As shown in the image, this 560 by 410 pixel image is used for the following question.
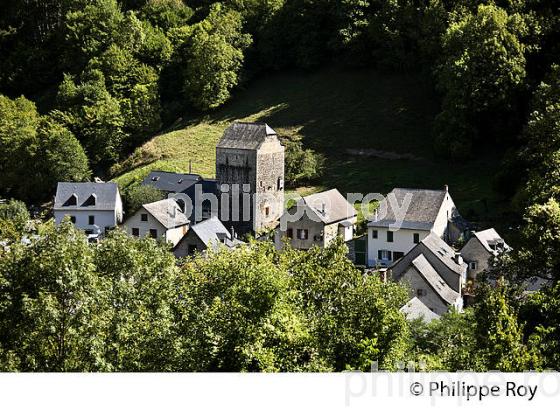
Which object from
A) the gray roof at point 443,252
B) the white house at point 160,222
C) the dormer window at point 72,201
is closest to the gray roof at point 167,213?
the white house at point 160,222

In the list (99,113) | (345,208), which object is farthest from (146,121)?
(345,208)

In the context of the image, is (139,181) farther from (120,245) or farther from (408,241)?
(120,245)

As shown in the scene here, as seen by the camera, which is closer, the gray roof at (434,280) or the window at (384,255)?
the gray roof at (434,280)

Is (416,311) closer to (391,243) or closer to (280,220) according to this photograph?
(391,243)

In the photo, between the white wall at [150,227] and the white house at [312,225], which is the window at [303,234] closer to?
the white house at [312,225]

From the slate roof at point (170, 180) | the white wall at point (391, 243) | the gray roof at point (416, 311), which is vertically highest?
the slate roof at point (170, 180)

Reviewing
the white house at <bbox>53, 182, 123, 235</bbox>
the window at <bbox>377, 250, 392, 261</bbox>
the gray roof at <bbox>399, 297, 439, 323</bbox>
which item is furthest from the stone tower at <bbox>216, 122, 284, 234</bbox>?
the gray roof at <bbox>399, 297, 439, 323</bbox>

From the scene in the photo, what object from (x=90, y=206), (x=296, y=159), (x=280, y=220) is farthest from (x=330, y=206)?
(x=90, y=206)

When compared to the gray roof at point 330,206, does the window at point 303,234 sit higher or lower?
lower
